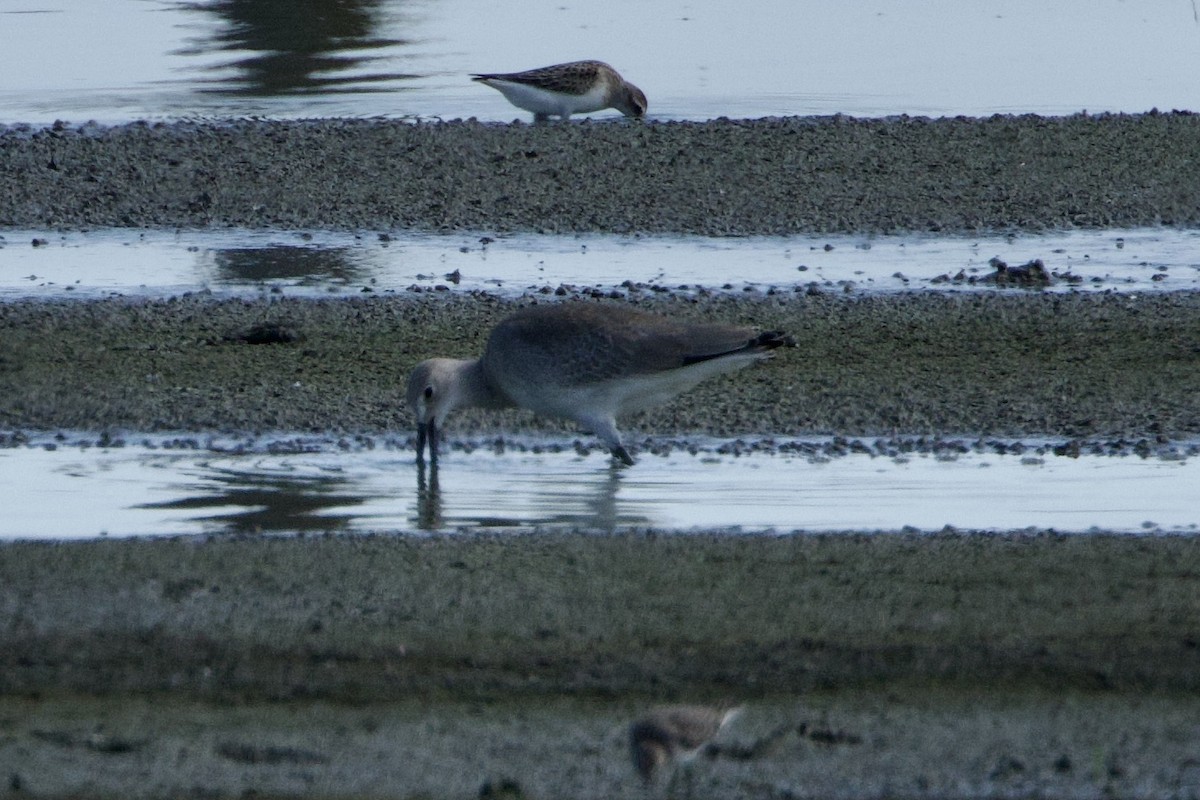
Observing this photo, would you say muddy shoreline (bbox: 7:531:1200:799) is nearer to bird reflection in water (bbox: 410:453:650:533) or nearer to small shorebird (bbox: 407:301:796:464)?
bird reflection in water (bbox: 410:453:650:533)

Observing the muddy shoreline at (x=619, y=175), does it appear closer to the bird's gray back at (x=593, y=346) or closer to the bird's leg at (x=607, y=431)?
the bird's gray back at (x=593, y=346)

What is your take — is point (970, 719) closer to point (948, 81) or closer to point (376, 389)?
point (376, 389)

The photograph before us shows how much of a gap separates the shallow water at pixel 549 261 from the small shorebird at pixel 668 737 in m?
6.53

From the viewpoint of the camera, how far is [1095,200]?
44.5ft

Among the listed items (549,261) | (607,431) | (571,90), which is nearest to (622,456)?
(607,431)

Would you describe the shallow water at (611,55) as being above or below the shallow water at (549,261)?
above

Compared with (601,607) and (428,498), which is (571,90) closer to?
(428,498)

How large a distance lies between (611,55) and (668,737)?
17.8 meters

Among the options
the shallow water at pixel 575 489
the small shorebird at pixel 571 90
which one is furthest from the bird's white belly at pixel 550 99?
the shallow water at pixel 575 489

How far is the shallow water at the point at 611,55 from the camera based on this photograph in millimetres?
17703

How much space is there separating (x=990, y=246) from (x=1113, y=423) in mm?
3903

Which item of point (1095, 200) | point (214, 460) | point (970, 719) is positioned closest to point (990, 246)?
point (1095, 200)

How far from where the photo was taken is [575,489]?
7938 millimetres

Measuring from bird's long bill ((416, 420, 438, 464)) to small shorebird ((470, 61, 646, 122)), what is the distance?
325 inches
